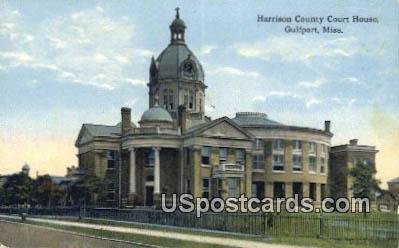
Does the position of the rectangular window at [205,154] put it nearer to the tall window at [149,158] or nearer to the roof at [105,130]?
the tall window at [149,158]

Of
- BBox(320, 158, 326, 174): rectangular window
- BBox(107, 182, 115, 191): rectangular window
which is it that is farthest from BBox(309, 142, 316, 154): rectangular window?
BBox(107, 182, 115, 191): rectangular window

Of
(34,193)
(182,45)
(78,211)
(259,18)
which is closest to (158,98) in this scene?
(182,45)

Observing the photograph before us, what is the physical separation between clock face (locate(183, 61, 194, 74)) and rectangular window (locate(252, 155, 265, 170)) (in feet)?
29.8

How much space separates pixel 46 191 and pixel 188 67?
56.0ft

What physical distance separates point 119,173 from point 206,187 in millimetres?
7256

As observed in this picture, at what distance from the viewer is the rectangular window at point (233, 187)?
41750 millimetres

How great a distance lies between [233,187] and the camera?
137 feet

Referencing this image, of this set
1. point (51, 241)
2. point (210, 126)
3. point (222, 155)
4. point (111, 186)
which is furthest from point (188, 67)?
point (51, 241)

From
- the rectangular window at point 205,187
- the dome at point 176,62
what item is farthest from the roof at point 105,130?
the rectangular window at point 205,187

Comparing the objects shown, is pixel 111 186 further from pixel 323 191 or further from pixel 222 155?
pixel 323 191

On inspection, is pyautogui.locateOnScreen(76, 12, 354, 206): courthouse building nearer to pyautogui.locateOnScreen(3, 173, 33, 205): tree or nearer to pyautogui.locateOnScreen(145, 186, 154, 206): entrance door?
pyautogui.locateOnScreen(145, 186, 154, 206): entrance door

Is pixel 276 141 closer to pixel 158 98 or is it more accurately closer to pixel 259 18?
pixel 158 98

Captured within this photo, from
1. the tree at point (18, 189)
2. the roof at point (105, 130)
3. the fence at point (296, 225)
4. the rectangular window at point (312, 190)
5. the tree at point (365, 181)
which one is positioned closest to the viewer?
the fence at point (296, 225)

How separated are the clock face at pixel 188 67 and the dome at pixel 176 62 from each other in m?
0.17
